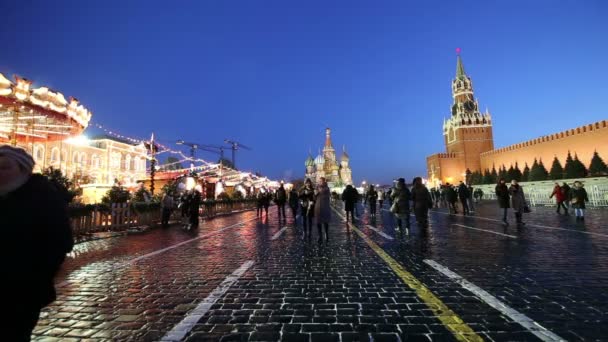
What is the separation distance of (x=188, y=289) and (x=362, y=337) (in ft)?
9.02

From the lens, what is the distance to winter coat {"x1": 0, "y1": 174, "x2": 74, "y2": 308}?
6.09ft

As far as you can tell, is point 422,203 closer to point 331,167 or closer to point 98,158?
point 98,158

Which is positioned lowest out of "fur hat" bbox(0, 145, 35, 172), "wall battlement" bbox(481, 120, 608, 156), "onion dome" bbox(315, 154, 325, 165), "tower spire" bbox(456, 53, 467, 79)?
"fur hat" bbox(0, 145, 35, 172)

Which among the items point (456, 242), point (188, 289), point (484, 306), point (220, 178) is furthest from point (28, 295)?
point (220, 178)

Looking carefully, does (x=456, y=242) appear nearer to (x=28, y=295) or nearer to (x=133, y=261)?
(x=133, y=261)

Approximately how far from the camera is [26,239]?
6.23 feet

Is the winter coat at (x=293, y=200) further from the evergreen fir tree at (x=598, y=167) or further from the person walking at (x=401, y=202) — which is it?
the evergreen fir tree at (x=598, y=167)

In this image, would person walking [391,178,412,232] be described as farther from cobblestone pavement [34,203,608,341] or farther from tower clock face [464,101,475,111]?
tower clock face [464,101,475,111]

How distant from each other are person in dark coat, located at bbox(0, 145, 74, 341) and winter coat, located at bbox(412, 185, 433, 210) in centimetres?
942

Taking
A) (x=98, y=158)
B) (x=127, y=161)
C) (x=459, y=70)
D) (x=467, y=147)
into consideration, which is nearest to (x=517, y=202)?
(x=98, y=158)

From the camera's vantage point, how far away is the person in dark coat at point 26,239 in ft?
6.10

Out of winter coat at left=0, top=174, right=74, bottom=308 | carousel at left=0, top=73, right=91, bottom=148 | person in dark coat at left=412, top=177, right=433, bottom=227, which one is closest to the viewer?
winter coat at left=0, top=174, right=74, bottom=308

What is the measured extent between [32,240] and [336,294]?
11.2 feet

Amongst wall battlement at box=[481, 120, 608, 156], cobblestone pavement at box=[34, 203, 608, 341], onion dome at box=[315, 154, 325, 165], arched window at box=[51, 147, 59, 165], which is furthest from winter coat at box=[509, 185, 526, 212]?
onion dome at box=[315, 154, 325, 165]
